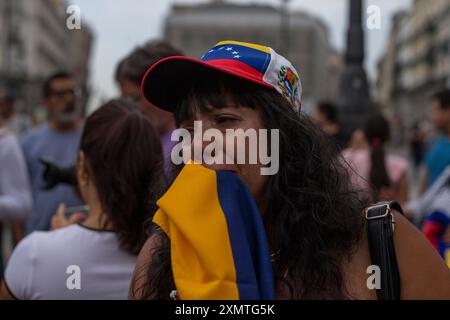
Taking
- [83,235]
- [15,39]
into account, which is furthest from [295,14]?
[83,235]

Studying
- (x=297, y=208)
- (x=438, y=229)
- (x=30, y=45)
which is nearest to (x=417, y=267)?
(x=297, y=208)

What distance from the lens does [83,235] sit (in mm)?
2689

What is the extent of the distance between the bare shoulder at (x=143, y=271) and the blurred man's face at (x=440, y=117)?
13.8ft

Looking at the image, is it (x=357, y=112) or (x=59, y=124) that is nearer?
(x=59, y=124)

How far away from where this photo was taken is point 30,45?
2879 inches

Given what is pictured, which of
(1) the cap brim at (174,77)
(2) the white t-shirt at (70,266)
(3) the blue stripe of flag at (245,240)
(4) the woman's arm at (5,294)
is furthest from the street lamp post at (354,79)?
(3) the blue stripe of flag at (245,240)

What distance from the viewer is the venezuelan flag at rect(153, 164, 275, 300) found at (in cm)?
163

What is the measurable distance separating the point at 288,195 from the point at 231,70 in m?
0.37

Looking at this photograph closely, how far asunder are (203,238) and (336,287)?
0.39 metres

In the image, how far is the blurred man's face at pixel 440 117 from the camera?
19.0ft

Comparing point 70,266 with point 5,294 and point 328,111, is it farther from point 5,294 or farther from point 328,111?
point 328,111

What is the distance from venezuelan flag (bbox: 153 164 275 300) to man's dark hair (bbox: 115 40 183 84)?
7.14 ft

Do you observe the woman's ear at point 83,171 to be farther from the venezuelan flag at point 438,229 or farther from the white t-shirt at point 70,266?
the venezuelan flag at point 438,229

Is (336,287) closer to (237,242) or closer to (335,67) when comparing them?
(237,242)
